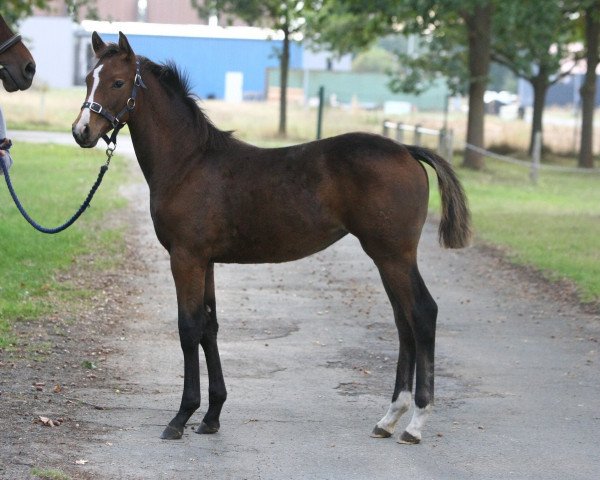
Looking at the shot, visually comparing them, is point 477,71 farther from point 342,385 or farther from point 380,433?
point 380,433

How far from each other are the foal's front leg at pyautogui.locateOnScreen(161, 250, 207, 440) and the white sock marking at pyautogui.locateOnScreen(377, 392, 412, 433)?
1.15 metres

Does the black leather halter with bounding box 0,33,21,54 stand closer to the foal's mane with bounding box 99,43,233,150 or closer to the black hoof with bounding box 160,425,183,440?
the foal's mane with bounding box 99,43,233,150

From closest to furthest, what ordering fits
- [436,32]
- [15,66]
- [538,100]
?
1. [15,66]
2. [436,32]
3. [538,100]

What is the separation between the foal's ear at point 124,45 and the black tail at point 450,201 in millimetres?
1835

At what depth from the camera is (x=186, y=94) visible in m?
7.33

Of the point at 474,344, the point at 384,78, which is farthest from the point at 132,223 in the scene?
the point at 384,78

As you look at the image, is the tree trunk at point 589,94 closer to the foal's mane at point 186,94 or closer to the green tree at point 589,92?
the green tree at point 589,92

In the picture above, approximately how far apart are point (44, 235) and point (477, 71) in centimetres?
1860

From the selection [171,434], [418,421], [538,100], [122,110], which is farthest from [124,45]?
[538,100]

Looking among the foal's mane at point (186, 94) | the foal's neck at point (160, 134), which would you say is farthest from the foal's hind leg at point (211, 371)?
the foal's mane at point (186, 94)

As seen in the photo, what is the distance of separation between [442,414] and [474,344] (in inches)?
98.7

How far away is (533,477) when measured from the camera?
20.0 feet

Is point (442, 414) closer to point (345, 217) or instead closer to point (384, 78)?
point (345, 217)

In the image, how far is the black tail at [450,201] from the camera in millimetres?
7121
